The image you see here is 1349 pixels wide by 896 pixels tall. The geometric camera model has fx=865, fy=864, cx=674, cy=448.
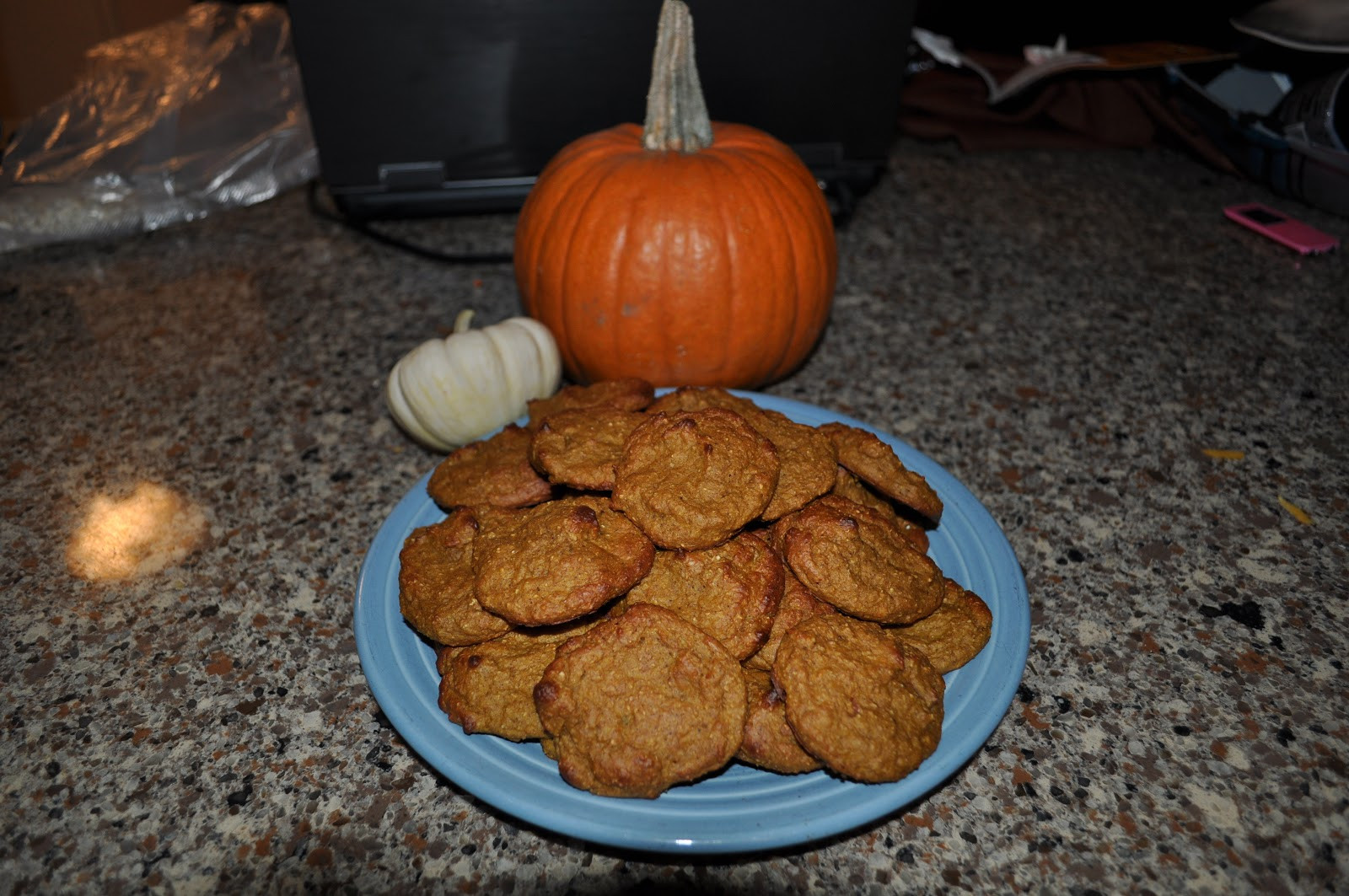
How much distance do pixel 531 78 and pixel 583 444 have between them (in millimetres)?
840

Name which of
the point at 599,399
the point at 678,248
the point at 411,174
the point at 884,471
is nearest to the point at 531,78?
the point at 411,174

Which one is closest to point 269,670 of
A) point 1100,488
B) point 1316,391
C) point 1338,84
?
point 1100,488

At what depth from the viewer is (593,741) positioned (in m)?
0.65

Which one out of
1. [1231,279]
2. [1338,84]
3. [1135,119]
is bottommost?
[1231,279]

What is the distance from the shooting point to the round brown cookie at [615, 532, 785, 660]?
699 millimetres

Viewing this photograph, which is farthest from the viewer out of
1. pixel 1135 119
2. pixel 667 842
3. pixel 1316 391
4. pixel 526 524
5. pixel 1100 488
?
pixel 1135 119

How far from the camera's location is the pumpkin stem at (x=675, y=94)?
3.49 ft

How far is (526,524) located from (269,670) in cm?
31

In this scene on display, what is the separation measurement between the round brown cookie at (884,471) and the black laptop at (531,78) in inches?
30.4

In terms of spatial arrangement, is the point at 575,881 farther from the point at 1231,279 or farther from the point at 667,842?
the point at 1231,279

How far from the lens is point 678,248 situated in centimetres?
104

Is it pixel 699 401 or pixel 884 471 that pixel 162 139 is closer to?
pixel 699 401

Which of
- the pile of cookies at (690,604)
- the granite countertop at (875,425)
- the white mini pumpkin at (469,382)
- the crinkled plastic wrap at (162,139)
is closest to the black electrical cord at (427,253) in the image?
the granite countertop at (875,425)

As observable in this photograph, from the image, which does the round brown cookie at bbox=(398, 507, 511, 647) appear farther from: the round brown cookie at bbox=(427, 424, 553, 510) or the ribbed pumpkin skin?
the ribbed pumpkin skin
